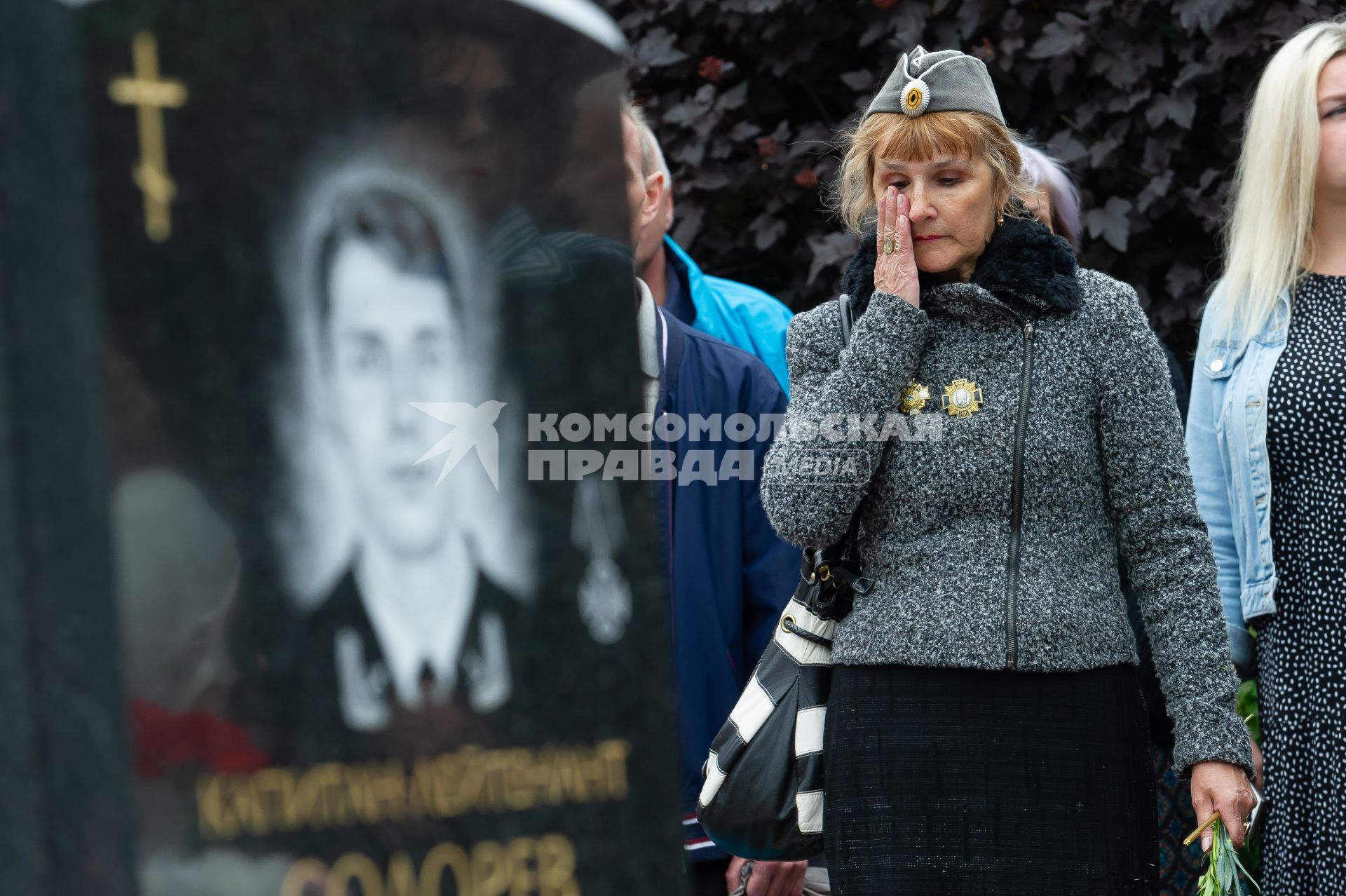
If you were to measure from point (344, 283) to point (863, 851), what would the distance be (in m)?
1.34

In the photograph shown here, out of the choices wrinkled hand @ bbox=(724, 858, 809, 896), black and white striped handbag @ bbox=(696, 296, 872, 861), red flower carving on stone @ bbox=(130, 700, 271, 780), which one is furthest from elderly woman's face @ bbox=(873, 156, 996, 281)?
red flower carving on stone @ bbox=(130, 700, 271, 780)

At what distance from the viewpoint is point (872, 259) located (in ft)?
8.05

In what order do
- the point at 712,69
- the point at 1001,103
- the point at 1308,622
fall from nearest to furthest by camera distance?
the point at 1308,622 < the point at 1001,103 < the point at 712,69

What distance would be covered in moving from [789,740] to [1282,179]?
1.53 m

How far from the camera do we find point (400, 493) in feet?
4.66

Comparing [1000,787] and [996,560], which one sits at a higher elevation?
[996,560]

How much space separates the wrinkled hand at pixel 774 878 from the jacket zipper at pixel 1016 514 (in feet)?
3.10

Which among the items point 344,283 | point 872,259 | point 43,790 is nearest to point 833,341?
point 872,259

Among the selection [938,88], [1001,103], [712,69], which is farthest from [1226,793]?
[712,69]

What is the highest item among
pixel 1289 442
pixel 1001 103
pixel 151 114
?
pixel 1001 103

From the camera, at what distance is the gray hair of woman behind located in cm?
342

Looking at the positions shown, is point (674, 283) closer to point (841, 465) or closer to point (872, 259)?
point (872, 259)

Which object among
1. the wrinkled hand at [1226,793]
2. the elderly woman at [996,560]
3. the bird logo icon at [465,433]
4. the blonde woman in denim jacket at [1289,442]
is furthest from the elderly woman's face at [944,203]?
the bird logo icon at [465,433]

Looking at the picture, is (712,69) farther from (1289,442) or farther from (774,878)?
(774,878)
